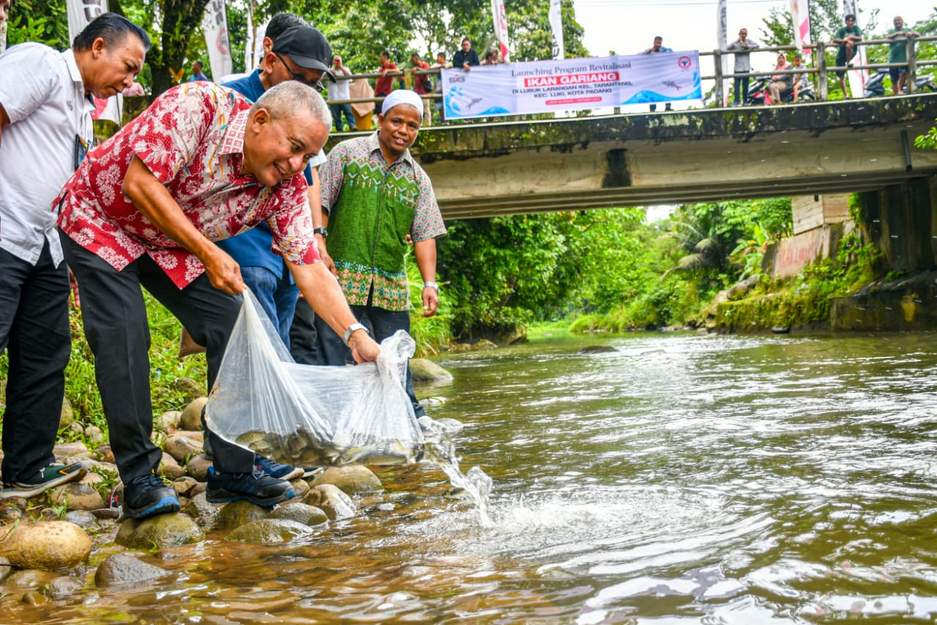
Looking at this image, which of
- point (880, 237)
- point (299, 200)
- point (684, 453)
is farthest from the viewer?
point (880, 237)

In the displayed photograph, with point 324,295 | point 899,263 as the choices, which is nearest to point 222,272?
point 324,295

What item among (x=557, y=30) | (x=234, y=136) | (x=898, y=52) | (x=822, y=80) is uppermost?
(x=557, y=30)

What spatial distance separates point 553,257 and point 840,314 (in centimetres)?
776

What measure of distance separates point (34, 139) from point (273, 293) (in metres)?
1.03

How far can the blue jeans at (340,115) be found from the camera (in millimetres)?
14070

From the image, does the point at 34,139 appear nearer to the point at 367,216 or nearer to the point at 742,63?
the point at 367,216

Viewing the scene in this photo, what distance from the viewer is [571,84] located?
1321cm

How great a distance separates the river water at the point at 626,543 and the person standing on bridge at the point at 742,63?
1115 cm

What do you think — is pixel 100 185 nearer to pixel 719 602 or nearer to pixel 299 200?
pixel 299 200

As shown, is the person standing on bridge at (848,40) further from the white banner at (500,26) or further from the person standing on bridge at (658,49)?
the white banner at (500,26)

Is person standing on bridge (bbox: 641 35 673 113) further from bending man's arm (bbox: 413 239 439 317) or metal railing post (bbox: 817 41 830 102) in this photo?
bending man's arm (bbox: 413 239 439 317)

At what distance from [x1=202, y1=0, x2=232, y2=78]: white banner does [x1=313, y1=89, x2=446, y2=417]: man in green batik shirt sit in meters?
8.03

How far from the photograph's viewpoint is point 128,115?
42.9 ft

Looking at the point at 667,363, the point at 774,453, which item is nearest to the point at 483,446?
the point at 774,453
